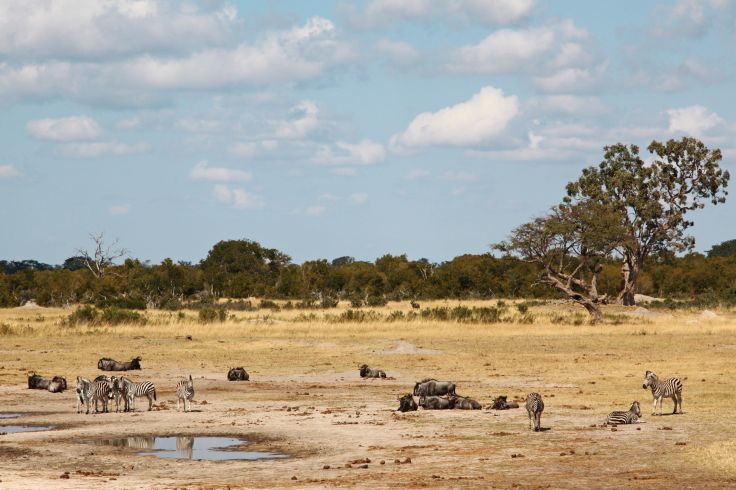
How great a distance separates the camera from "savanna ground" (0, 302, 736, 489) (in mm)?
Answer: 18281

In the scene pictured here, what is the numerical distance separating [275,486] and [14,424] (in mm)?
10939

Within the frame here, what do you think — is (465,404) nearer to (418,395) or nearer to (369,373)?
(418,395)

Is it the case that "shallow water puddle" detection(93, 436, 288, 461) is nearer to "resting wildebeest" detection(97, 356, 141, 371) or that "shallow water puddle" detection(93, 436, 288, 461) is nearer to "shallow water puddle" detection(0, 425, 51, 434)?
"shallow water puddle" detection(0, 425, 51, 434)

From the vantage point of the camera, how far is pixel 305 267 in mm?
123438

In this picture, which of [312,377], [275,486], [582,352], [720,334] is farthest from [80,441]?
[720,334]

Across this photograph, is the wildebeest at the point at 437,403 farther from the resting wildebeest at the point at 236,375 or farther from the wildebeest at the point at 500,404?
the resting wildebeest at the point at 236,375

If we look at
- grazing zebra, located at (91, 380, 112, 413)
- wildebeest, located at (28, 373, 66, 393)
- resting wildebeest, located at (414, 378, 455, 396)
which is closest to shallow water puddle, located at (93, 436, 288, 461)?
grazing zebra, located at (91, 380, 112, 413)

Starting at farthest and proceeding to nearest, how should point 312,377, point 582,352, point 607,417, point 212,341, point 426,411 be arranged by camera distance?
point 212,341
point 582,352
point 312,377
point 426,411
point 607,417

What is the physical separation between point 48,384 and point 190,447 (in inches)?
496

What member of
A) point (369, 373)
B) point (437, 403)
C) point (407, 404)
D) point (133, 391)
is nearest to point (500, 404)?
point (437, 403)

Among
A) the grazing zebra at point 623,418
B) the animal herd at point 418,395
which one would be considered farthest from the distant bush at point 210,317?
the grazing zebra at point 623,418

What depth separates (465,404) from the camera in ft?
89.9

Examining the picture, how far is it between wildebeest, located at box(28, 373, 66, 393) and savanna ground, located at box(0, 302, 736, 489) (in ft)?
1.20

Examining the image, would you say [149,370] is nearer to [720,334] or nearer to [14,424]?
[14,424]
